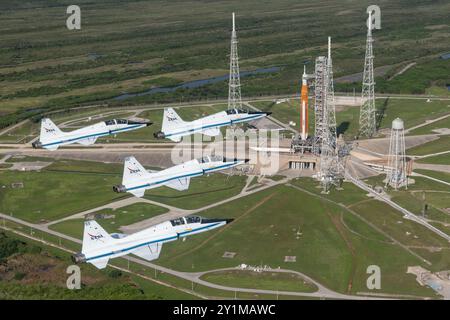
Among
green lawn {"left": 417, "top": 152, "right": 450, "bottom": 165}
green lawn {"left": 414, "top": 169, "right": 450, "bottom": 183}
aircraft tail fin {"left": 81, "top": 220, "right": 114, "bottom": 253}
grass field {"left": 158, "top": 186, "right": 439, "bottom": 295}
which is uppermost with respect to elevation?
green lawn {"left": 417, "top": 152, "right": 450, "bottom": 165}

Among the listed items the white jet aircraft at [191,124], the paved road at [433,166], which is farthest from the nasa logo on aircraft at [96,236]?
the paved road at [433,166]

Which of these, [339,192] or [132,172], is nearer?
[132,172]

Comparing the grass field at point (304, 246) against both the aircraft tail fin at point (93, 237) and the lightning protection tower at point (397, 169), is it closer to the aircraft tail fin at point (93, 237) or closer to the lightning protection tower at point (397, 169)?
the lightning protection tower at point (397, 169)

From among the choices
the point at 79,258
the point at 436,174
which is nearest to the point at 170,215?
the point at 79,258

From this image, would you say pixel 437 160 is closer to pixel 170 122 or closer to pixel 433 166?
pixel 433 166

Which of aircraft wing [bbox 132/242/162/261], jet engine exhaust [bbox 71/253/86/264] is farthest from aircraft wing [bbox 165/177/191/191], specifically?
jet engine exhaust [bbox 71/253/86/264]

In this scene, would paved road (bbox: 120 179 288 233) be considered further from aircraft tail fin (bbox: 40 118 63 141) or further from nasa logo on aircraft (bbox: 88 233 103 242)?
aircraft tail fin (bbox: 40 118 63 141)
